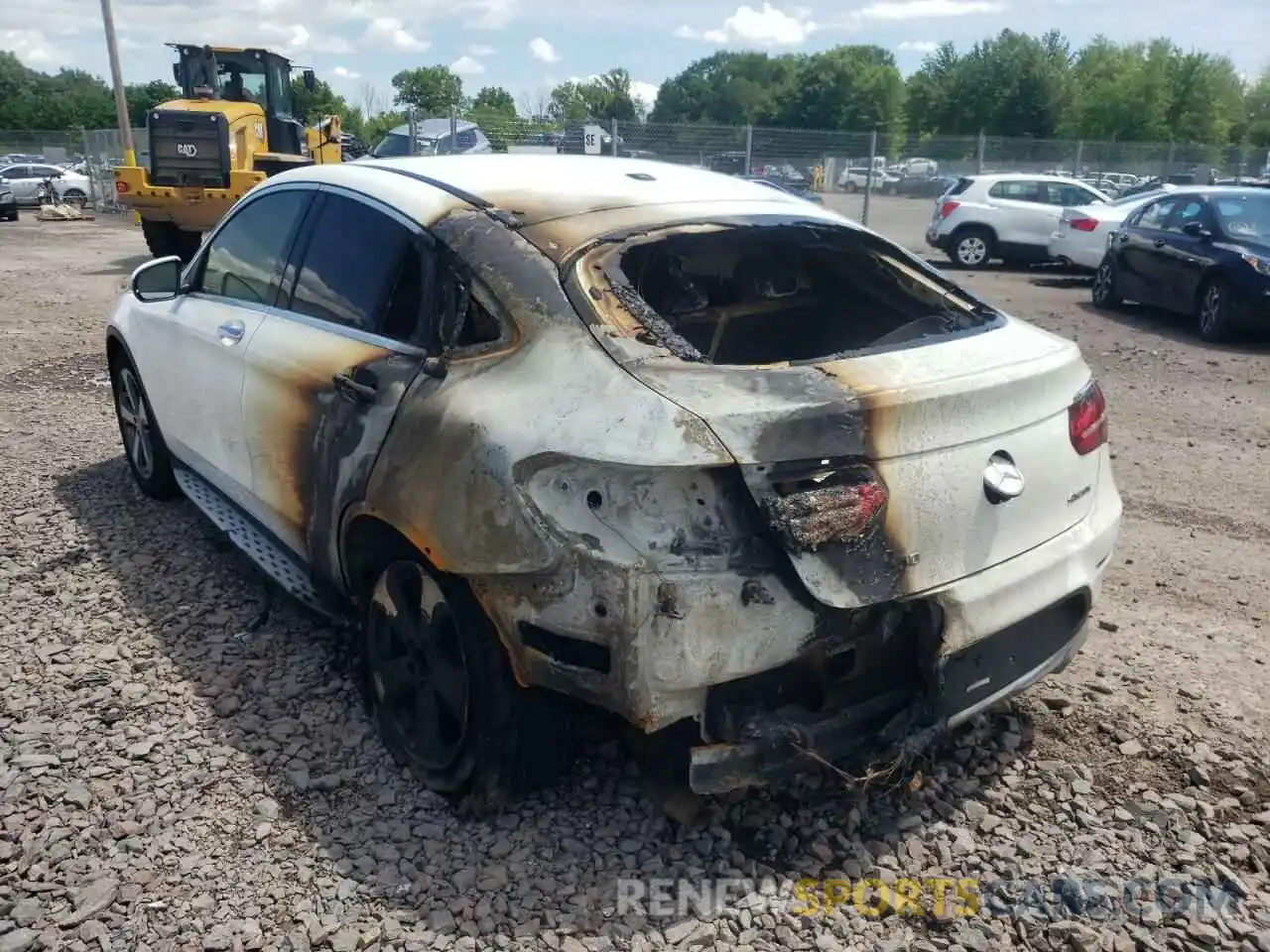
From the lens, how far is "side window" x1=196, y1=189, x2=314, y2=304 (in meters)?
3.91

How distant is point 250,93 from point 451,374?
53.4 ft

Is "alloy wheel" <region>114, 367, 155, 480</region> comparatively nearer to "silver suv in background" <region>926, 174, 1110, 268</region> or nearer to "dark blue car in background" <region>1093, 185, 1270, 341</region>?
"dark blue car in background" <region>1093, 185, 1270, 341</region>

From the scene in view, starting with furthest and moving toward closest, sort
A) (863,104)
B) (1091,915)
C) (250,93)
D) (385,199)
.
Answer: (863,104), (250,93), (385,199), (1091,915)

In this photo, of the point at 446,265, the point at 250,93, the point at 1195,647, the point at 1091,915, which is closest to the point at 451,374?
the point at 446,265

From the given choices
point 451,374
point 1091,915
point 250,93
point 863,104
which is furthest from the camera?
point 863,104

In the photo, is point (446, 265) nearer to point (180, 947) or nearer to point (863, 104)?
point (180, 947)

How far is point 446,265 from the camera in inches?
119

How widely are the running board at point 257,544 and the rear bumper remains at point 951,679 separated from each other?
165 cm

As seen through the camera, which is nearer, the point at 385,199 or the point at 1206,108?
the point at 385,199

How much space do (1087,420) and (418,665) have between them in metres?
2.05

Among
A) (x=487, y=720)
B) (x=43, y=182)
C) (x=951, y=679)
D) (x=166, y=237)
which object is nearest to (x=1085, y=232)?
(x=166, y=237)

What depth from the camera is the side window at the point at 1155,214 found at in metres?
11.5

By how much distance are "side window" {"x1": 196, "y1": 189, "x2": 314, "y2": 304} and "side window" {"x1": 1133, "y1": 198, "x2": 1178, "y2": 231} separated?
405 inches

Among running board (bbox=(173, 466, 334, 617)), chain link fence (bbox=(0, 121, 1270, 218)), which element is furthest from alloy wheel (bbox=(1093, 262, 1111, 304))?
running board (bbox=(173, 466, 334, 617))
